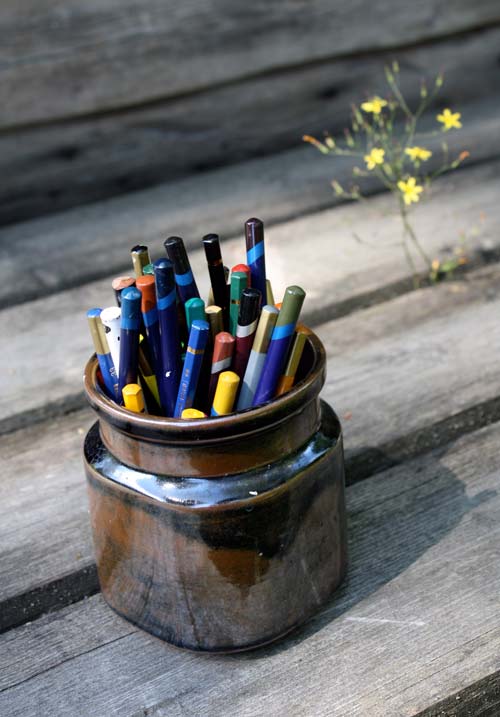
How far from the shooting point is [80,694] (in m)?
0.61

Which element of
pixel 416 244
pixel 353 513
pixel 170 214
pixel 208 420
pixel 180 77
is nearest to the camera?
pixel 208 420

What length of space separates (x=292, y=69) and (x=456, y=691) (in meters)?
1.11

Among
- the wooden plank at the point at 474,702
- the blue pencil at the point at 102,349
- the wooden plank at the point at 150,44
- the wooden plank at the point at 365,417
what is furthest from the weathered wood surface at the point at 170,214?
the wooden plank at the point at 474,702

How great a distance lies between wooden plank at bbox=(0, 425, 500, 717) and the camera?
600 millimetres

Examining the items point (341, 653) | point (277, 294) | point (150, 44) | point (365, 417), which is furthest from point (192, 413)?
point (150, 44)

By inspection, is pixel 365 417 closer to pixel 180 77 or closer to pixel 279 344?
pixel 279 344

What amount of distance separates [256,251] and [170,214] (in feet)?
2.31

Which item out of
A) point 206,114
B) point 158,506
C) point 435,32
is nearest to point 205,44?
A: point 206,114

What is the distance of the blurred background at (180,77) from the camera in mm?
1343

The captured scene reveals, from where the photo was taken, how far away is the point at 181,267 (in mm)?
593

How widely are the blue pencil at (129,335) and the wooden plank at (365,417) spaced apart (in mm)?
191

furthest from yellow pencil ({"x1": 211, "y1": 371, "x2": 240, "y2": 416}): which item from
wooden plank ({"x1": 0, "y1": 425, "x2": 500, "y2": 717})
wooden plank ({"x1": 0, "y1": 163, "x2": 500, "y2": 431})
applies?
wooden plank ({"x1": 0, "y1": 163, "x2": 500, "y2": 431})

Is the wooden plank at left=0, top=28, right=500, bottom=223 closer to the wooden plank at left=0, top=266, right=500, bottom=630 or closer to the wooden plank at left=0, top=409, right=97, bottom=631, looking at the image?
the wooden plank at left=0, top=266, right=500, bottom=630

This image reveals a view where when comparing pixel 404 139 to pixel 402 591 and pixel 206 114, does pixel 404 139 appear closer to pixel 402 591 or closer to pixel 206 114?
pixel 206 114
